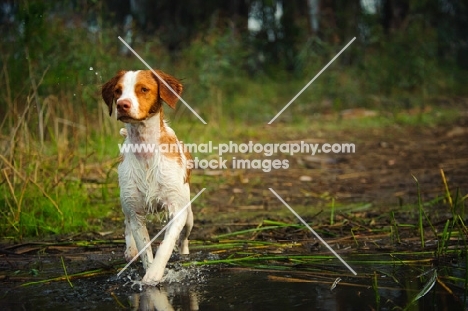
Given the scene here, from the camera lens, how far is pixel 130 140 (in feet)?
15.0

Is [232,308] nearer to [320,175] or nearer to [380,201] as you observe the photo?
[380,201]

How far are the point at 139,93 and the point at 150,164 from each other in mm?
472

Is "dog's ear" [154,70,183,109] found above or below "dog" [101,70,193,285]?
above

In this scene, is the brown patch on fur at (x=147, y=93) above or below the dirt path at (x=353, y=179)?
above

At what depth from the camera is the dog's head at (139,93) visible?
4215mm

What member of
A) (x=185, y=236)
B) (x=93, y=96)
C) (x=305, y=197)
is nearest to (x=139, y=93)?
(x=185, y=236)

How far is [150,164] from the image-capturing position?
4.56 m

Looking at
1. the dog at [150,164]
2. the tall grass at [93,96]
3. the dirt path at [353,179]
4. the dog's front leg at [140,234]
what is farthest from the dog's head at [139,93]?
the dirt path at [353,179]

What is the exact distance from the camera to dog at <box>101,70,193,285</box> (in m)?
4.45

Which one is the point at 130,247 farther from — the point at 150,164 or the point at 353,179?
the point at 353,179

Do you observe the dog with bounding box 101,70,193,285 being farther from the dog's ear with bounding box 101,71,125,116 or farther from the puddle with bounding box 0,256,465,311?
the puddle with bounding box 0,256,465,311

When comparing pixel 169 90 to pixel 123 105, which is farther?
pixel 169 90

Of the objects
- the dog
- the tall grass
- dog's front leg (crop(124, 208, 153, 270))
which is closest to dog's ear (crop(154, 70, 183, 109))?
the dog

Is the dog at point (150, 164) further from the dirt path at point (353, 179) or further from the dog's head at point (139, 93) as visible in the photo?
the dirt path at point (353, 179)
